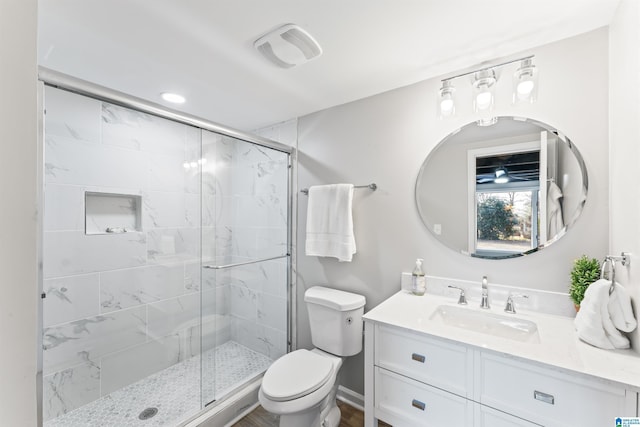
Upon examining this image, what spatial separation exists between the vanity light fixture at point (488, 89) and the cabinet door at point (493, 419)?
1328 millimetres

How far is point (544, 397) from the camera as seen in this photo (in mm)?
965

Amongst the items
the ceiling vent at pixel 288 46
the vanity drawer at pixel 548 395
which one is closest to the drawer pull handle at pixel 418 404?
the vanity drawer at pixel 548 395

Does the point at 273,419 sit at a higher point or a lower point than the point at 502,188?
lower

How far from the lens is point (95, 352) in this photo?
182cm

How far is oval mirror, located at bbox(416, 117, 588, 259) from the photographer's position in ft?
4.30

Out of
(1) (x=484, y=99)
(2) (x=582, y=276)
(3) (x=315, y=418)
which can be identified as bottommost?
(3) (x=315, y=418)

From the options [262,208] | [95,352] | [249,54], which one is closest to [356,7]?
[249,54]

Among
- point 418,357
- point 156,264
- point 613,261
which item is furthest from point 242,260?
point 613,261

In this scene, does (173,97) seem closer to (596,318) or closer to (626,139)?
(626,139)

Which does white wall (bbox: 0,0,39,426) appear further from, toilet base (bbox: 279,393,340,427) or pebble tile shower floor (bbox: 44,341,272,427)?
pebble tile shower floor (bbox: 44,341,272,427)

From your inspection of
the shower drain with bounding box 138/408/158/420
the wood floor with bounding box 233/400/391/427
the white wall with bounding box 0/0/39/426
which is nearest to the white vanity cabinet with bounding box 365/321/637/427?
the wood floor with bounding box 233/400/391/427

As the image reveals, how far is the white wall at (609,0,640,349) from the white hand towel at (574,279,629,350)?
2.4 inches

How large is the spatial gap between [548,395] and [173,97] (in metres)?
2.52

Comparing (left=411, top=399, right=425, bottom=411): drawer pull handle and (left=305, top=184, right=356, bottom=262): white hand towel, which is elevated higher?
(left=305, top=184, right=356, bottom=262): white hand towel
